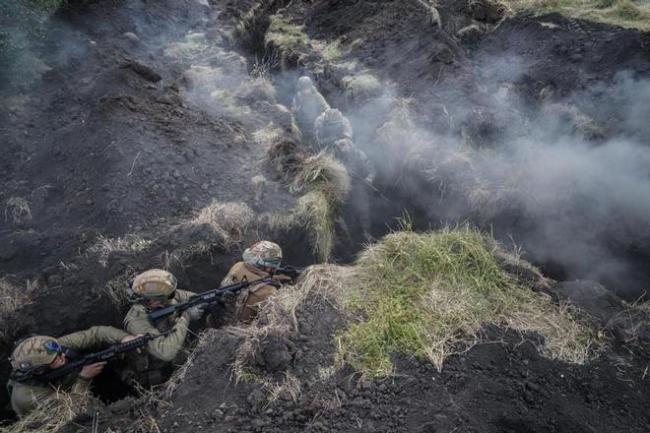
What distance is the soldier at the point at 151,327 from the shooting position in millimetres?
4309

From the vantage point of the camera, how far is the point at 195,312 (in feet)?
15.7

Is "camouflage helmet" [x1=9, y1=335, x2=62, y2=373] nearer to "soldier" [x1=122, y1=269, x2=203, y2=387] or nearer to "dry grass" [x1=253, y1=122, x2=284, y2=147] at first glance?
"soldier" [x1=122, y1=269, x2=203, y2=387]

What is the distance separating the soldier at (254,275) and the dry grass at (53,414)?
161 cm

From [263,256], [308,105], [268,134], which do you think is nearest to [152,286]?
[263,256]

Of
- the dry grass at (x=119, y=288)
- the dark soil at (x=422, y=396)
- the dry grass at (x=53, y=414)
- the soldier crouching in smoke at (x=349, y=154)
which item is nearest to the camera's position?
the dark soil at (x=422, y=396)

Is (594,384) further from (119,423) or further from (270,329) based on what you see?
(119,423)

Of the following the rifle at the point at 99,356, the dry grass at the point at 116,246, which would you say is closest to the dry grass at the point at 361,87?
the dry grass at the point at 116,246

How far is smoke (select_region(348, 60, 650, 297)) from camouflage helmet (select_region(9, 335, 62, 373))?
4968 millimetres

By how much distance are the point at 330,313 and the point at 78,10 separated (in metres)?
10.2

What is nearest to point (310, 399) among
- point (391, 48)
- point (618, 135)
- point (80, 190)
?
point (80, 190)

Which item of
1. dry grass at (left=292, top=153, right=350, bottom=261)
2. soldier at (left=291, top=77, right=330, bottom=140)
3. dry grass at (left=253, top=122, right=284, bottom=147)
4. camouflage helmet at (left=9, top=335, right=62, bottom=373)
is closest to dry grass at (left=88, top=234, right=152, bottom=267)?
camouflage helmet at (left=9, top=335, right=62, bottom=373)

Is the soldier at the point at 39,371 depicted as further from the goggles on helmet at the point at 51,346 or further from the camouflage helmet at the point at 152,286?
the camouflage helmet at the point at 152,286

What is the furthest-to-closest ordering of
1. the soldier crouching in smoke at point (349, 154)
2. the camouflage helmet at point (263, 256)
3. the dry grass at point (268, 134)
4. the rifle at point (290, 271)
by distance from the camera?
1. the dry grass at point (268, 134)
2. the soldier crouching in smoke at point (349, 154)
3. the rifle at point (290, 271)
4. the camouflage helmet at point (263, 256)

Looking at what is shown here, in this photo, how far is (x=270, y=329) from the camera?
392 cm
